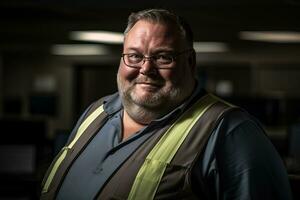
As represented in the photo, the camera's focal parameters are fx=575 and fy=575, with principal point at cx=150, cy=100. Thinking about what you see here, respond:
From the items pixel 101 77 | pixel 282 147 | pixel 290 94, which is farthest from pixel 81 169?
pixel 101 77

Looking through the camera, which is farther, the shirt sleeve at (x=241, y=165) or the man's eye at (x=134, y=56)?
the man's eye at (x=134, y=56)

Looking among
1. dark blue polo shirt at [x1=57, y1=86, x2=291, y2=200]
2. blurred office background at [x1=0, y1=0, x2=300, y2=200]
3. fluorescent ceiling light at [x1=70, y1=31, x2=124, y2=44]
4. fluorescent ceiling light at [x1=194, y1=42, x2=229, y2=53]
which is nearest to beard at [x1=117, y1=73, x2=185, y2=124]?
dark blue polo shirt at [x1=57, y1=86, x2=291, y2=200]

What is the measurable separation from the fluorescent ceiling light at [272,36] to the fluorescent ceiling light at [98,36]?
4.89 feet

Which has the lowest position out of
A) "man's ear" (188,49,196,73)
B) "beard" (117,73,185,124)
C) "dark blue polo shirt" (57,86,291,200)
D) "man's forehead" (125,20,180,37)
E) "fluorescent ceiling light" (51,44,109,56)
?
"fluorescent ceiling light" (51,44,109,56)

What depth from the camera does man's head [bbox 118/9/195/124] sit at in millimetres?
1462

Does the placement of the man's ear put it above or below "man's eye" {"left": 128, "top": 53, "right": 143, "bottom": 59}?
below

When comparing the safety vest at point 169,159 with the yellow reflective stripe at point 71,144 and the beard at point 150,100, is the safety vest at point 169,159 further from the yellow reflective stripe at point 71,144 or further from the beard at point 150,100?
the yellow reflective stripe at point 71,144

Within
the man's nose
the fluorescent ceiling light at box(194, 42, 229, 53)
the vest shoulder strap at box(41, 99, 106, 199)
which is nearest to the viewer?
the man's nose

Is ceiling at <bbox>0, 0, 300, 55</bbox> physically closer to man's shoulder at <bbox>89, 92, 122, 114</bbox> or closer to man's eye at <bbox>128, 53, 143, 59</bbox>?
man's shoulder at <bbox>89, 92, 122, 114</bbox>

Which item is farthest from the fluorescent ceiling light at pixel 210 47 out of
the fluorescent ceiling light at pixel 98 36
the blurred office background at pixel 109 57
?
the fluorescent ceiling light at pixel 98 36

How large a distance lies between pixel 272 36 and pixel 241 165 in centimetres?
566

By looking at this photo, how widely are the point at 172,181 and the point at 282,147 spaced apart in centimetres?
290

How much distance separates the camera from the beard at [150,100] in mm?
1476

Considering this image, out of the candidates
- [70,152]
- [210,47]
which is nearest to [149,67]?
[70,152]
